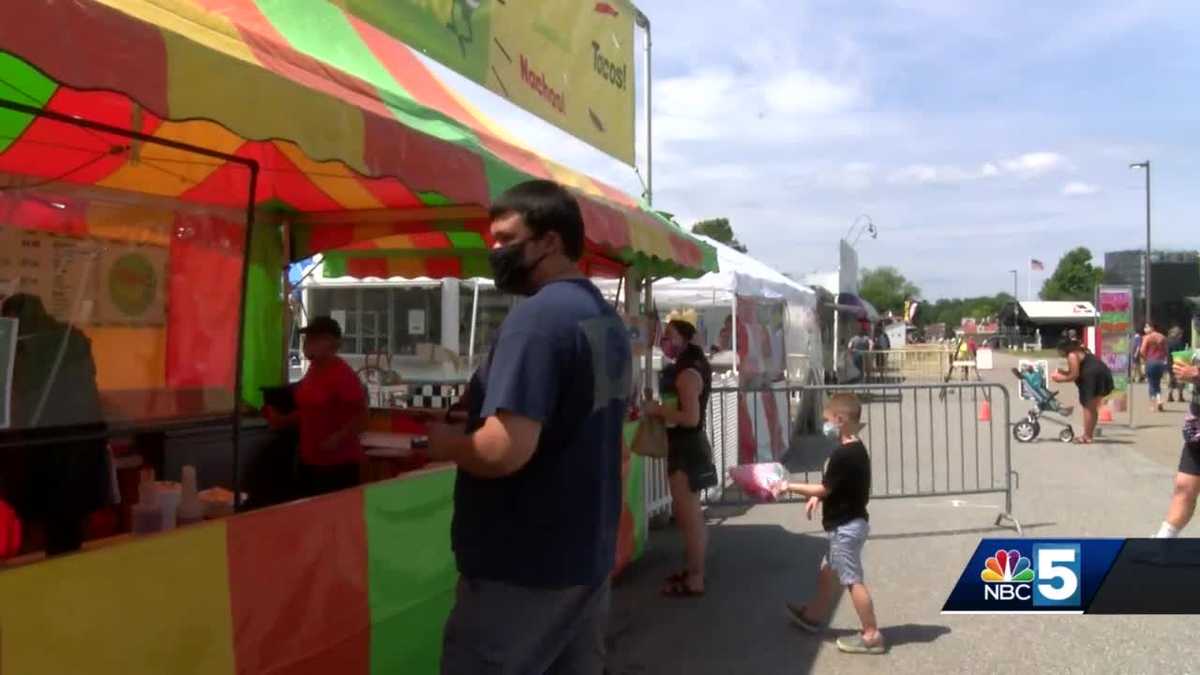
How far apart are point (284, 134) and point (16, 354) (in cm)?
164

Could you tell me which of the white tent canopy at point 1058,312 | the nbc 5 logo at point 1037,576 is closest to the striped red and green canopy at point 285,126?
the nbc 5 logo at point 1037,576

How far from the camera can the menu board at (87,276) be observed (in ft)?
15.5

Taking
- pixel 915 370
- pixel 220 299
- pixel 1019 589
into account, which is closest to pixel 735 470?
pixel 1019 589

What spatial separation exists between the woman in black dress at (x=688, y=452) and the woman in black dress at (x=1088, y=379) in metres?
10.0

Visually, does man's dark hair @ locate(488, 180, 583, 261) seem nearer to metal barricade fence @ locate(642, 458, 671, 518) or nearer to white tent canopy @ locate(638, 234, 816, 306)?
metal barricade fence @ locate(642, 458, 671, 518)

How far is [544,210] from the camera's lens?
105 inches

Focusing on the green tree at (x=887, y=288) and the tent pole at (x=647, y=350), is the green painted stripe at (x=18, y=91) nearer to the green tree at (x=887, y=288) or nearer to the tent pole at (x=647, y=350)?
the tent pole at (x=647, y=350)

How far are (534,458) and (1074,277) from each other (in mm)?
128118

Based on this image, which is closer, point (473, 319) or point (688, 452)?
point (688, 452)

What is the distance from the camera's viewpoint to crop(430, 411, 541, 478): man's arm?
8.00ft

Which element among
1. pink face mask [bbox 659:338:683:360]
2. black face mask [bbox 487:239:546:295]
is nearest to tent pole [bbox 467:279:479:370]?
pink face mask [bbox 659:338:683:360]

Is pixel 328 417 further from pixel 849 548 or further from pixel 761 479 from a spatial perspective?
pixel 849 548

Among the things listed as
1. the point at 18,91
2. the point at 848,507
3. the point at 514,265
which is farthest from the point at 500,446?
the point at 848,507

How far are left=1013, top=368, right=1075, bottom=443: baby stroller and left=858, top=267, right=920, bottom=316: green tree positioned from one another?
9423 centimetres
